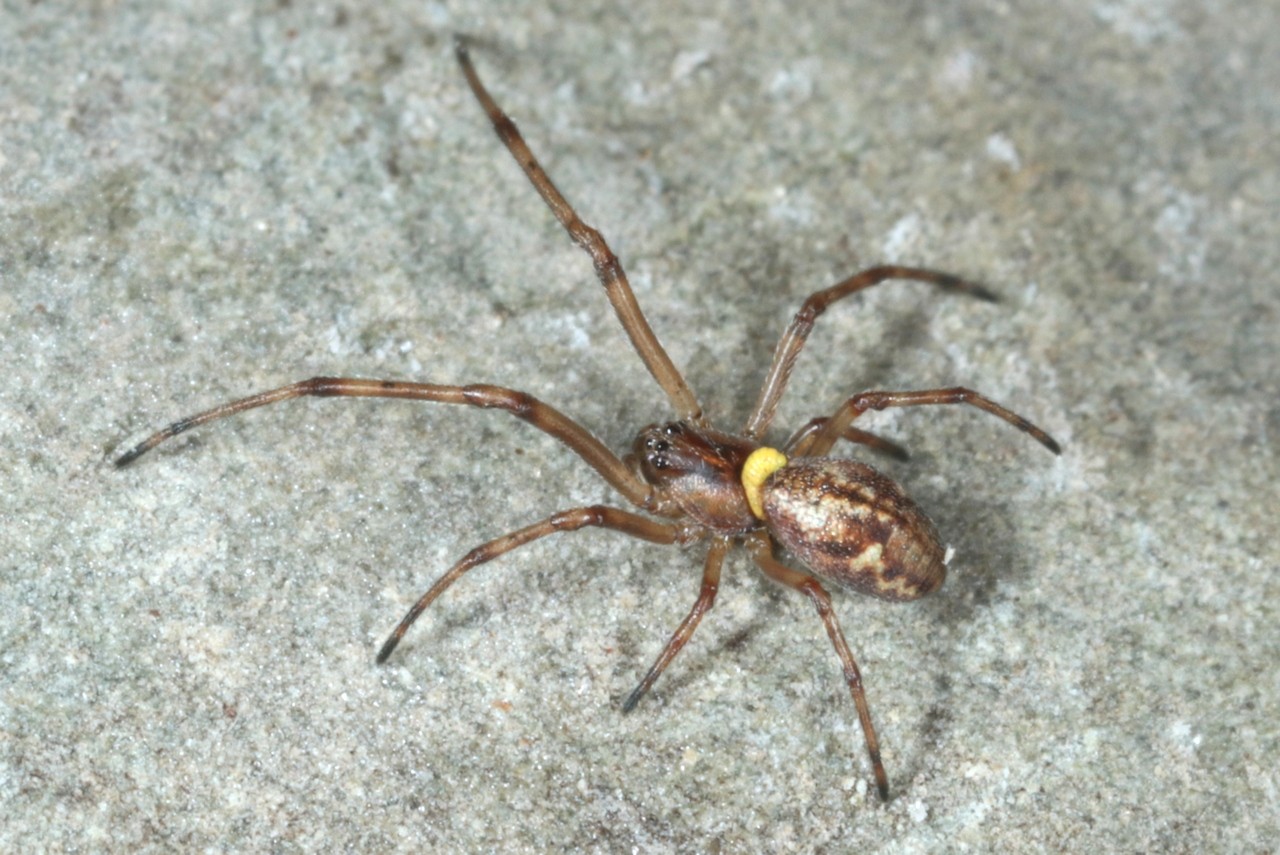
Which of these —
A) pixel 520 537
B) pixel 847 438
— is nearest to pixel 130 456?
pixel 520 537

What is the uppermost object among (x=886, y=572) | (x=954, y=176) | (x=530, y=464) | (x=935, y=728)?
(x=954, y=176)

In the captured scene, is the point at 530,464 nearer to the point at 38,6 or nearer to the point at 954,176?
the point at 954,176

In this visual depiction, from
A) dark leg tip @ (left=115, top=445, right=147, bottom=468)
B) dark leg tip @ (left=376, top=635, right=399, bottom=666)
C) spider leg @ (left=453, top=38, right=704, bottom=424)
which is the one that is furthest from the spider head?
dark leg tip @ (left=115, top=445, right=147, bottom=468)

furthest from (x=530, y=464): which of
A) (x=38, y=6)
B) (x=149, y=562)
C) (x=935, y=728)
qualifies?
(x=38, y=6)

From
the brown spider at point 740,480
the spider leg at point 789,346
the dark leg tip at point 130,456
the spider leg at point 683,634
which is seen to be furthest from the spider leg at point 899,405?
the dark leg tip at point 130,456

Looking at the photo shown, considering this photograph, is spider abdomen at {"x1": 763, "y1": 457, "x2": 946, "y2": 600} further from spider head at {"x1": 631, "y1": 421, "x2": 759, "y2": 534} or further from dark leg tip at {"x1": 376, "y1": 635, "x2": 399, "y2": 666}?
dark leg tip at {"x1": 376, "y1": 635, "x2": 399, "y2": 666}

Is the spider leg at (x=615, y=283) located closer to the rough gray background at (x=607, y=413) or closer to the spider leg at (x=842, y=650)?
the rough gray background at (x=607, y=413)

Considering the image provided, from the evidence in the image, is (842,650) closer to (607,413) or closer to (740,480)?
(740,480)

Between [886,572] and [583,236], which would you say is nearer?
[886,572]
